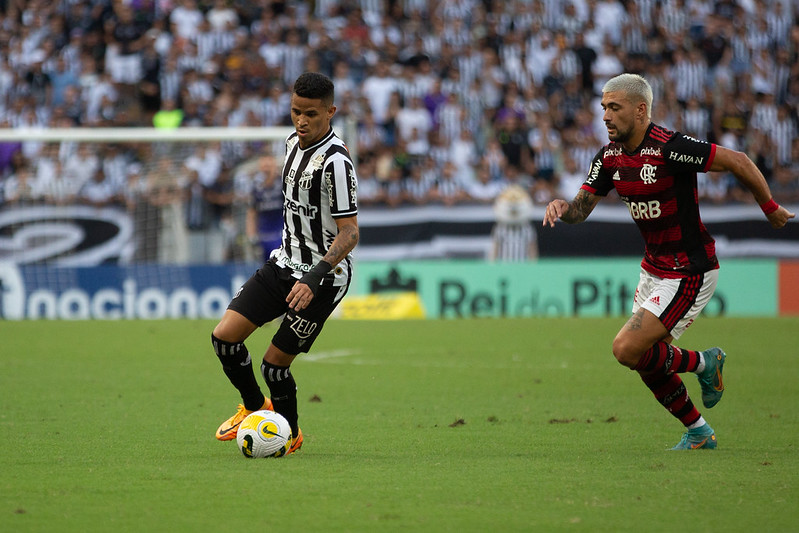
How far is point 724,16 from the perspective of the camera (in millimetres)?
23797

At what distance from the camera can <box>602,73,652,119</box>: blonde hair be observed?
6.71 m

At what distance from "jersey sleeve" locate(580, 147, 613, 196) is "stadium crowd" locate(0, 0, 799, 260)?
37.3 ft

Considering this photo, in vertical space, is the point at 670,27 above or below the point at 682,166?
above

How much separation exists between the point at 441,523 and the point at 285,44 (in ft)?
58.5

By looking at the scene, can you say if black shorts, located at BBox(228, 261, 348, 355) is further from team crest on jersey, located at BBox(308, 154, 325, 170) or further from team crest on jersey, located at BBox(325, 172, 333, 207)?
team crest on jersey, located at BBox(308, 154, 325, 170)

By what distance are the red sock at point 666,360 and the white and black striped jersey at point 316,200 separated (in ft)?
6.02

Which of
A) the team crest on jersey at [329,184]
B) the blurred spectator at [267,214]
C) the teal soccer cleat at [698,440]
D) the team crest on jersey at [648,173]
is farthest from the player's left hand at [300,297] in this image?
the blurred spectator at [267,214]

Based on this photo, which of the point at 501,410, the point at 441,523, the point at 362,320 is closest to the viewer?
the point at 441,523

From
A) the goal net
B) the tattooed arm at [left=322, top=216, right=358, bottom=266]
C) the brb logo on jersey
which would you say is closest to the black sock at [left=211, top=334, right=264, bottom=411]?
the tattooed arm at [left=322, top=216, right=358, bottom=266]

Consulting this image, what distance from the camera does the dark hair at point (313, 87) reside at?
Answer: 6.45 m

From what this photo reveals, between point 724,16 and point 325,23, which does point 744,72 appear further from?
point 325,23

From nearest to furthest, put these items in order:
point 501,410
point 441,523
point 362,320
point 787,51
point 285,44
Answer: point 441,523, point 501,410, point 362,320, point 285,44, point 787,51

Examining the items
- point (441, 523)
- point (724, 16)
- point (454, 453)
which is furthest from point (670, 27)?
point (441, 523)

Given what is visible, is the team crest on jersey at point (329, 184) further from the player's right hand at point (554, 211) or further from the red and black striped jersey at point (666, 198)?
the red and black striped jersey at point (666, 198)
